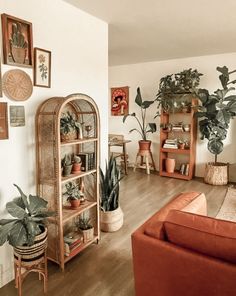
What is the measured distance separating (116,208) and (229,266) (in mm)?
A: 1781

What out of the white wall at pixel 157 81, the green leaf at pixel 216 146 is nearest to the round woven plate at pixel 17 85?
the green leaf at pixel 216 146

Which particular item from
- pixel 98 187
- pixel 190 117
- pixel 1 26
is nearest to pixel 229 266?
pixel 98 187

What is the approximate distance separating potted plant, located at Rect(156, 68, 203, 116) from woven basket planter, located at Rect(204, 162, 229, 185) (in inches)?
46.2

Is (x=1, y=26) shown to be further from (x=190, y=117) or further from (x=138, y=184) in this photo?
(x=190, y=117)

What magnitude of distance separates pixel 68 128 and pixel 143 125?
3659 millimetres

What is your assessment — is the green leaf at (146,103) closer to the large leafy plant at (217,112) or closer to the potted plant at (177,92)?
the potted plant at (177,92)

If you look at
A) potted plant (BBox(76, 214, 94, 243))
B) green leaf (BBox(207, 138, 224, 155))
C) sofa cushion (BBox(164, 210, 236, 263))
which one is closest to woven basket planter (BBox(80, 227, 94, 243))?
potted plant (BBox(76, 214, 94, 243))

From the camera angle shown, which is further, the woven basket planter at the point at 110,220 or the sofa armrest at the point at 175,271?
the woven basket planter at the point at 110,220

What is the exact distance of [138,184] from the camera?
Answer: 15.2 feet

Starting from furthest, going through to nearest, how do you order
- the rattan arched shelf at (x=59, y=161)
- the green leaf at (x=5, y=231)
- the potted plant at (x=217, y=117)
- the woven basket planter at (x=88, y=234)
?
1. the potted plant at (x=217, y=117)
2. the woven basket planter at (x=88, y=234)
3. the rattan arched shelf at (x=59, y=161)
4. the green leaf at (x=5, y=231)

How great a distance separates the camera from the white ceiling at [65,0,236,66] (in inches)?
94.6

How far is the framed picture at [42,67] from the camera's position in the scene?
209 cm

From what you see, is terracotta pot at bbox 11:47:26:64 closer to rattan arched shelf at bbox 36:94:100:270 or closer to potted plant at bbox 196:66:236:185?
rattan arched shelf at bbox 36:94:100:270

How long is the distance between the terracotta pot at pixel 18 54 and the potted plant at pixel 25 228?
1.01 m
